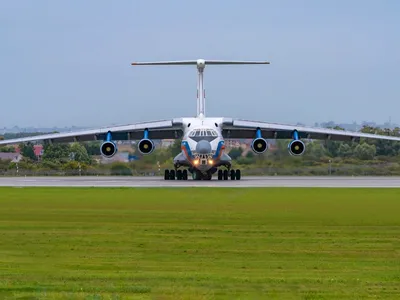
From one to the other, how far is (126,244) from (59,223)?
3.39 m

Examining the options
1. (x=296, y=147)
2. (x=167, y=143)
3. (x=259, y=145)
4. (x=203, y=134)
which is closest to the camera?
(x=203, y=134)

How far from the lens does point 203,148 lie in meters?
35.5

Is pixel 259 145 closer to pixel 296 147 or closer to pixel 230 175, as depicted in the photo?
pixel 296 147

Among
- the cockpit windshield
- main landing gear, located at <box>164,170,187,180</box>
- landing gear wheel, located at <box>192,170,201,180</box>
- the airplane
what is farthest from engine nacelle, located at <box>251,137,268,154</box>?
main landing gear, located at <box>164,170,187,180</box>

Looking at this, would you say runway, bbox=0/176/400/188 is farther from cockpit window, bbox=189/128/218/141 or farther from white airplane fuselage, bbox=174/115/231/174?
cockpit window, bbox=189/128/218/141

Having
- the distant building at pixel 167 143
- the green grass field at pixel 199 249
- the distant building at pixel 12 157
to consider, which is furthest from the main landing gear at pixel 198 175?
the green grass field at pixel 199 249

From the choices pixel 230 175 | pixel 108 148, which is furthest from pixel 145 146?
pixel 230 175

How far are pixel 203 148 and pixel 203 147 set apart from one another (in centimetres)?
5

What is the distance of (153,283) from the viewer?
10.9 m

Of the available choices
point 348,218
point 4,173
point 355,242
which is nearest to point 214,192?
point 348,218

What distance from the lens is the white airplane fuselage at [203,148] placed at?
3594 centimetres

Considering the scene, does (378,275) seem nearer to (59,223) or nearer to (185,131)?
(59,223)

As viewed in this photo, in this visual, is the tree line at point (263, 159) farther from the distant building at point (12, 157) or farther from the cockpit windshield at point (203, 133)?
the cockpit windshield at point (203, 133)

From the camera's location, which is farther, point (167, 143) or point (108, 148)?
point (167, 143)
